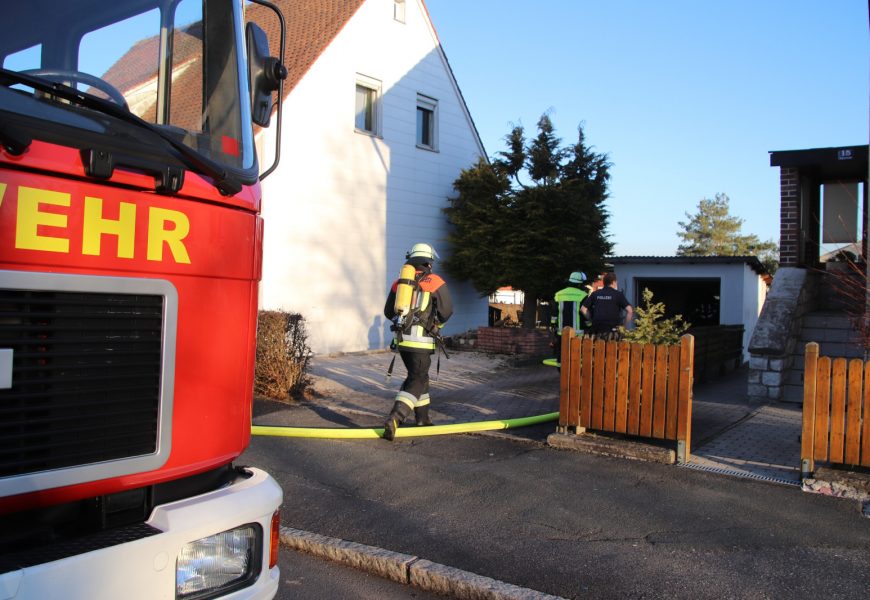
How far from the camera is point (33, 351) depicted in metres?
2.19

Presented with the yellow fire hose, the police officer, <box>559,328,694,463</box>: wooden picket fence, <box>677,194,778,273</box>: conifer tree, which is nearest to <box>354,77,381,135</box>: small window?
the police officer

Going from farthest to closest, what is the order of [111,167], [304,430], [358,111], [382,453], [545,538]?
[358,111] → [304,430] → [382,453] → [545,538] → [111,167]

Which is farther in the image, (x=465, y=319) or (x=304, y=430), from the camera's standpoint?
(x=465, y=319)

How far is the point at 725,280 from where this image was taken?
1873 centimetres

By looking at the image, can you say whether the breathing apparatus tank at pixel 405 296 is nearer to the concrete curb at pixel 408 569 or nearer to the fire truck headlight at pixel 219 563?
the concrete curb at pixel 408 569

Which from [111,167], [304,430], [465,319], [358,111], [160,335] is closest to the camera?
[111,167]

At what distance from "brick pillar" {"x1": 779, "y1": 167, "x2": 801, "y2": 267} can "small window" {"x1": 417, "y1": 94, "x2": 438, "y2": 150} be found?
9.06 metres

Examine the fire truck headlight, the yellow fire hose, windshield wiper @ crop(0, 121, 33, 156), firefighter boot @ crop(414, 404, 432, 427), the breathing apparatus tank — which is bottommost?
the yellow fire hose

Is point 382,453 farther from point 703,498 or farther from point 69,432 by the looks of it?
point 69,432

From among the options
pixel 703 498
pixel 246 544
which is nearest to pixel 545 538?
pixel 703 498

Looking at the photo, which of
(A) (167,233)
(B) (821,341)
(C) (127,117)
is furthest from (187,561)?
(B) (821,341)

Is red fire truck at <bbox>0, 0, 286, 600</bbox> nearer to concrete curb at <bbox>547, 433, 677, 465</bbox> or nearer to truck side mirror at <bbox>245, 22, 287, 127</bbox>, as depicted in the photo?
truck side mirror at <bbox>245, 22, 287, 127</bbox>

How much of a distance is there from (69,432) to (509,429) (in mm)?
5814

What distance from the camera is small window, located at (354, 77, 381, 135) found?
16.4 metres
